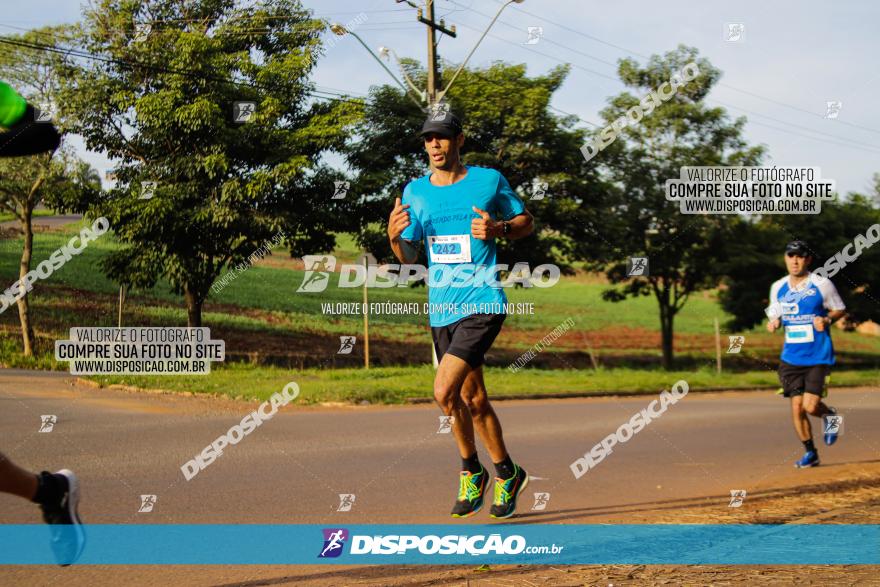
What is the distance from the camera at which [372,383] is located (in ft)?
59.8

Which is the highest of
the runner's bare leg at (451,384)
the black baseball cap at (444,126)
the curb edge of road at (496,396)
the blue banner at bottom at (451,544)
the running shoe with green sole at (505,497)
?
the black baseball cap at (444,126)

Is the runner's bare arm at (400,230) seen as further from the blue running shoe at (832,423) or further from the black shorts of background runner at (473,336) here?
the blue running shoe at (832,423)

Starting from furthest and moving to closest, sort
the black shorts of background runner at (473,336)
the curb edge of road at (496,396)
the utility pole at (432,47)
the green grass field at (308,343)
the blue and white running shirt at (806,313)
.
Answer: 1. the utility pole at (432,47)
2. the green grass field at (308,343)
3. the curb edge of road at (496,396)
4. the blue and white running shirt at (806,313)
5. the black shorts of background runner at (473,336)

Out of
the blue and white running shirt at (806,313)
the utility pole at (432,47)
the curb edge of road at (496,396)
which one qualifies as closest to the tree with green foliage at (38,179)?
the curb edge of road at (496,396)

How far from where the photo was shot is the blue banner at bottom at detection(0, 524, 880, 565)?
4902 millimetres

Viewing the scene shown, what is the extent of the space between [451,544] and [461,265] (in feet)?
5.25

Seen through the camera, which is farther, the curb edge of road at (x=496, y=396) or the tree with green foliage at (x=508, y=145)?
the tree with green foliage at (x=508, y=145)

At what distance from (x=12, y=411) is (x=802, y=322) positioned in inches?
391

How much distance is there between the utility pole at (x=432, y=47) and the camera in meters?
19.8

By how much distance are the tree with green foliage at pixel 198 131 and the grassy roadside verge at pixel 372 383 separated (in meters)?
3.16

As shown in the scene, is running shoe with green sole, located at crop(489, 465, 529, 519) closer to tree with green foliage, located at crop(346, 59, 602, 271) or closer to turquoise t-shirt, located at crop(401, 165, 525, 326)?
turquoise t-shirt, located at crop(401, 165, 525, 326)

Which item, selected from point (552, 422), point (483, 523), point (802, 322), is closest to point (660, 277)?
point (552, 422)

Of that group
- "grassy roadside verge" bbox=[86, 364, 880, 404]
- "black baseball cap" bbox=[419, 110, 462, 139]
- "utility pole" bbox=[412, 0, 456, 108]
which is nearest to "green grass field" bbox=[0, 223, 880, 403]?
"grassy roadside verge" bbox=[86, 364, 880, 404]

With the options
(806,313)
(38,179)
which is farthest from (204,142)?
(806,313)
